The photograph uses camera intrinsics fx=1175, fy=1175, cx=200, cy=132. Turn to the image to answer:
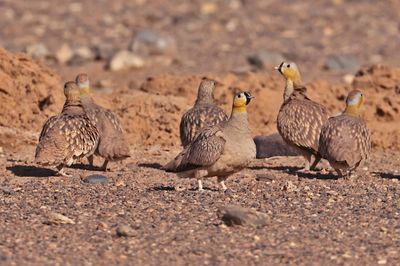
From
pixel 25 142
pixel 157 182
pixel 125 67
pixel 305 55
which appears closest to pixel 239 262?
pixel 157 182

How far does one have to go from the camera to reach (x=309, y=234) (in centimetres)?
1045

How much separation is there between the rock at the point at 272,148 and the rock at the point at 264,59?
377 inches

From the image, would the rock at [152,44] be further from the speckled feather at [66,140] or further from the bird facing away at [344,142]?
the bird facing away at [344,142]

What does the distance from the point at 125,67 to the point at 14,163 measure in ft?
34.0

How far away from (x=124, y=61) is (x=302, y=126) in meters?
11.1

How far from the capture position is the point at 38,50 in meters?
27.1

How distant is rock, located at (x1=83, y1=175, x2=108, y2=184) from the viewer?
13.3m

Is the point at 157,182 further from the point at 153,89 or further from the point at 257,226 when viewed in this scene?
the point at 153,89

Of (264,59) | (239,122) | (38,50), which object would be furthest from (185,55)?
(239,122)

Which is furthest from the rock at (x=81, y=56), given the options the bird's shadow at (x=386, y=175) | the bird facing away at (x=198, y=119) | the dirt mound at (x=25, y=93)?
the bird's shadow at (x=386, y=175)

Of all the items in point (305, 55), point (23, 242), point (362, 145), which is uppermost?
point (305, 55)

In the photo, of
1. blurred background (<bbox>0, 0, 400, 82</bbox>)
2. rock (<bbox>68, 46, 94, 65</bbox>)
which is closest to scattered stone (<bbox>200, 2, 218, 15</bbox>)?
blurred background (<bbox>0, 0, 400, 82</bbox>)

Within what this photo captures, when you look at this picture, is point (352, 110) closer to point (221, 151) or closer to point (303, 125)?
point (303, 125)

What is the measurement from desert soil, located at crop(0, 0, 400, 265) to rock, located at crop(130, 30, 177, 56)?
5.7 inches
